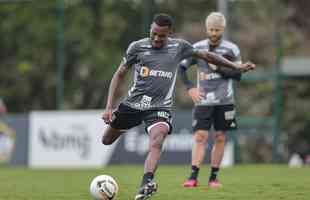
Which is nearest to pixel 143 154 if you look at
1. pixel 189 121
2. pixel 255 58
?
pixel 189 121

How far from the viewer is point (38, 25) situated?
29016 mm

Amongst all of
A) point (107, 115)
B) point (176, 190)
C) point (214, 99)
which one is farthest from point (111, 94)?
point (214, 99)

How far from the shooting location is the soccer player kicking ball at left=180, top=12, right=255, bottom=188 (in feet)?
39.8

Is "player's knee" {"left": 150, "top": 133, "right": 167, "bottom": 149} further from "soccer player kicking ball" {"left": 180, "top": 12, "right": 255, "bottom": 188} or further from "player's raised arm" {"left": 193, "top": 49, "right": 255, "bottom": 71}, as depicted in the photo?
"soccer player kicking ball" {"left": 180, "top": 12, "right": 255, "bottom": 188}

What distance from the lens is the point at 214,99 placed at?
40.8ft

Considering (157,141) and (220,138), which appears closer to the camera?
(157,141)

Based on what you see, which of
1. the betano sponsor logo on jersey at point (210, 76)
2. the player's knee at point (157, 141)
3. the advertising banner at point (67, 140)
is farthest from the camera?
the advertising banner at point (67, 140)

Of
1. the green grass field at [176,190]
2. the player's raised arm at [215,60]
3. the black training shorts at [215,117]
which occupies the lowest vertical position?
the green grass field at [176,190]

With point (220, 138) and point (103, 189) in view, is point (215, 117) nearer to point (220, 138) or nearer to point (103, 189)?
point (220, 138)

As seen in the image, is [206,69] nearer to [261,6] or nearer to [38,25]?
[261,6]

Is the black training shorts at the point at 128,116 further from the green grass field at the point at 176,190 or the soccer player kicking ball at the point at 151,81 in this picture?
the green grass field at the point at 176,190

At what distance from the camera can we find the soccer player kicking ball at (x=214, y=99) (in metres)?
12.1

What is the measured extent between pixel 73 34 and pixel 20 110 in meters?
4.07

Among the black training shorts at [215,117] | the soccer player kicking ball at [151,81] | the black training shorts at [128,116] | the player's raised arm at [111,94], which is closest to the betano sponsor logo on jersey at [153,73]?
the soccer player kicking ball at [151,81]
